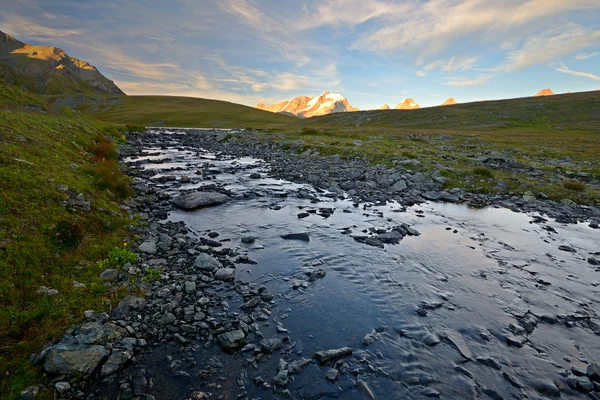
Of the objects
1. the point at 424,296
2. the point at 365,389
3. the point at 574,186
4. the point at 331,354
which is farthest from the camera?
the point at 574,186

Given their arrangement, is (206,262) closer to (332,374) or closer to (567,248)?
(332,374)

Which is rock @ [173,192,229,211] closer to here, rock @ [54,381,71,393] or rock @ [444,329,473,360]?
rock @ [54,381,71,393]

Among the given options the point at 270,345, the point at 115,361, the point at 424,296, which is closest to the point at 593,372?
the point at 424,296

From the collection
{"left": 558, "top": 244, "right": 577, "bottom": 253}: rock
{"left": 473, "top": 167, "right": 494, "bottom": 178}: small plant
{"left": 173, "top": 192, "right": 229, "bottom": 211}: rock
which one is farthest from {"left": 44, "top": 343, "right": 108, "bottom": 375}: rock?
{"left": 473, "top": 167, "right": 494, "bottom": 178}: small plant

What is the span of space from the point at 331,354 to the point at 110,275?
7.05 m

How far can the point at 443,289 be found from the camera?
1041 centimetres

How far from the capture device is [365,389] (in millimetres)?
6332

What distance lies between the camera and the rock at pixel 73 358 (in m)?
5.91

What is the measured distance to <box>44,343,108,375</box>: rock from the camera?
591 centimetres

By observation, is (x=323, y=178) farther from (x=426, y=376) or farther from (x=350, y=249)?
(x=426, y=376)

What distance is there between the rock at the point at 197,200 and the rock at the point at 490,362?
15.4m

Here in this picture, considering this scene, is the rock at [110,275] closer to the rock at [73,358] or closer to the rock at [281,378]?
the rock at [73,358]

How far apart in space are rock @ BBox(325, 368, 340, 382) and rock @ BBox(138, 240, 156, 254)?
7.94 meters

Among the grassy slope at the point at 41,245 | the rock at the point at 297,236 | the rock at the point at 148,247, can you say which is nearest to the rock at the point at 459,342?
the rock at the point at 297,236
